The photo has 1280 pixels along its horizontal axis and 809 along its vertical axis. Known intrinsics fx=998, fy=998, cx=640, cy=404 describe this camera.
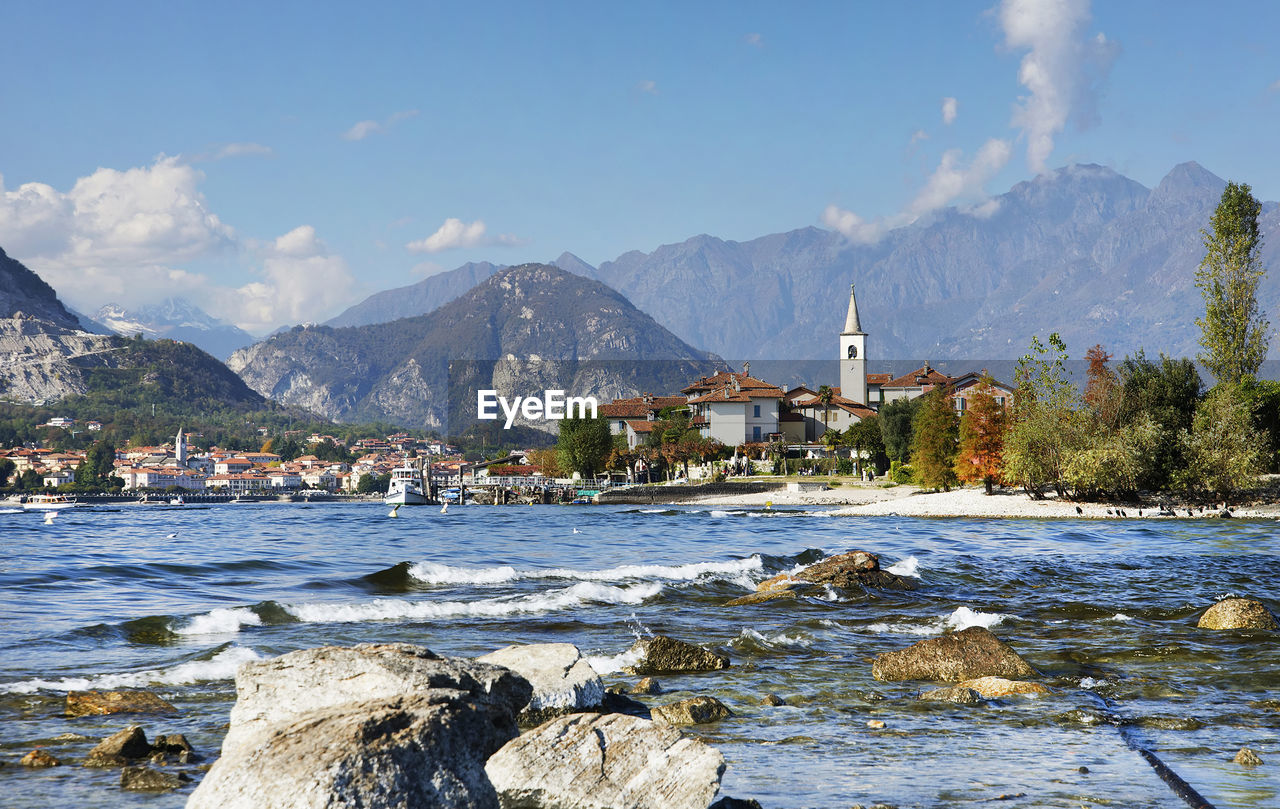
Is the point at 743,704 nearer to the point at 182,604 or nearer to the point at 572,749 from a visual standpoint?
the point at 572,749

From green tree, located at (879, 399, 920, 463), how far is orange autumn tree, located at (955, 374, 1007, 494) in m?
20.7

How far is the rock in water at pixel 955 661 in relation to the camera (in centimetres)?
1032

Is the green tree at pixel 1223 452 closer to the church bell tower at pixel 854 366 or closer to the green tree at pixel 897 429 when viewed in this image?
the green tree at pixel 897 429

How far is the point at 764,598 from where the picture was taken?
17.6 meters

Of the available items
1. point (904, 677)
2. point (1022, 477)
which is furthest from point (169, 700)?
point (1022, 477)

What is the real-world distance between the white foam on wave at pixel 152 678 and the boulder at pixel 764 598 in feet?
28.3

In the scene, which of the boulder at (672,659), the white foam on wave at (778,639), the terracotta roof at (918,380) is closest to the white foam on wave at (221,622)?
the boulder at (672,659)

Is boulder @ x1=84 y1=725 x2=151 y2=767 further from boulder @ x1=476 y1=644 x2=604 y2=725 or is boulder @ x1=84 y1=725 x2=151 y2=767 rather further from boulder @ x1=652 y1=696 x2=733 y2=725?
boulder @ x1=652 y1=696 x2=733 y2=725

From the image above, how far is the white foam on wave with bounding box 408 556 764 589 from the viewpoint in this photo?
69.1 ft

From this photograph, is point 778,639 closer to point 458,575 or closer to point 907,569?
point 907,569

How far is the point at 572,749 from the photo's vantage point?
6156 millimetres

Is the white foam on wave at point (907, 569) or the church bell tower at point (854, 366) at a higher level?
the church bell tower at point (854, 366)

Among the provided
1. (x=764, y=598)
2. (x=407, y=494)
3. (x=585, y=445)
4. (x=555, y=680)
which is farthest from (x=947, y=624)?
(x=407, y=494)

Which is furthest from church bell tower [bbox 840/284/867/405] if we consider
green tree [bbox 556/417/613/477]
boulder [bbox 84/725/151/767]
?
boulder [bbox 84/725/151/767]
